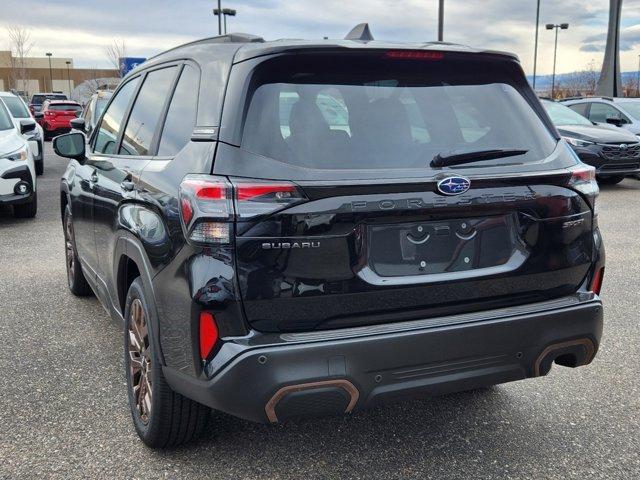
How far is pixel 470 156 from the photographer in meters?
2.66

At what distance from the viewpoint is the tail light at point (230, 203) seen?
7.65ft

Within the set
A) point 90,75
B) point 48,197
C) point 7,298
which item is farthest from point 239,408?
point 90,75

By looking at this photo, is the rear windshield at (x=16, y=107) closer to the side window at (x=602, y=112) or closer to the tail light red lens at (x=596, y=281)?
the side window at (x=602, y=112)

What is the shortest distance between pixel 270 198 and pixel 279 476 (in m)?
1.25

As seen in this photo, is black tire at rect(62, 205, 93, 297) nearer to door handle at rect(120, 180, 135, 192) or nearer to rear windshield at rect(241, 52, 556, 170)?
door handle at rect(120, 180, 135, 192)

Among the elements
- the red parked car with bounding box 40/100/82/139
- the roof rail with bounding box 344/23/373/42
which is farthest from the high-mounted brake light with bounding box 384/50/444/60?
the red parked car with bounding box 40/100/82/139

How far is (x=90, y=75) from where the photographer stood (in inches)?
3600

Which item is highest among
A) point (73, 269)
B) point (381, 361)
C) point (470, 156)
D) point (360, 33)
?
point (360, 33)

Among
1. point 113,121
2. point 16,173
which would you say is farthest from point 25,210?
point 113,121

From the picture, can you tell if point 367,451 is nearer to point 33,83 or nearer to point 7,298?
point 7,298

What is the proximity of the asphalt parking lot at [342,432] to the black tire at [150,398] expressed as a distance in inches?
4.3

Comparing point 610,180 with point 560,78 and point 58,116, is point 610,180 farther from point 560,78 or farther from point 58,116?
point 560,78

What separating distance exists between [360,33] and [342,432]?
1.88 meters

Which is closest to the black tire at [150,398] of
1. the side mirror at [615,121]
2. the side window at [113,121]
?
the side window at [113,121]
